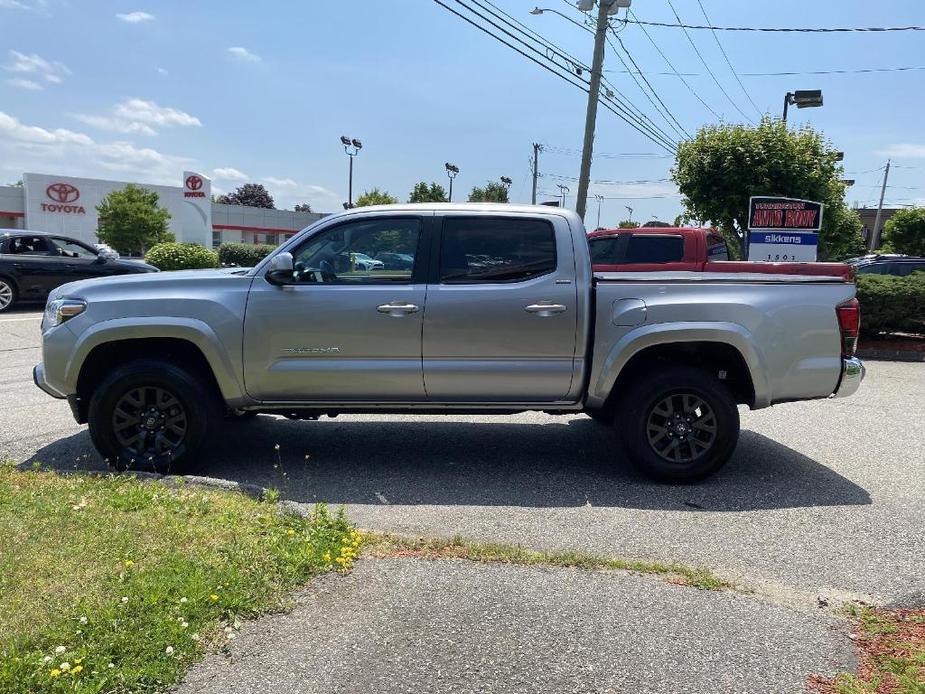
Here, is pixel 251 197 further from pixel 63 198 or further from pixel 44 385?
pixel 44 385

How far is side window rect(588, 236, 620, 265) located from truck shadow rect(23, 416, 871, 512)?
5.18 m

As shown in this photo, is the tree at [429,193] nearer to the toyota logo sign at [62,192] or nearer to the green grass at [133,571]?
the toyota logo sign at [62,192]

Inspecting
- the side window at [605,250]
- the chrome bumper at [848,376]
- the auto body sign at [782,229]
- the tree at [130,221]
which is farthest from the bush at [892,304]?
the tree at [130,221]

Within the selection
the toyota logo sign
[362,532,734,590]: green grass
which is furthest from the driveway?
the toyota logo sign

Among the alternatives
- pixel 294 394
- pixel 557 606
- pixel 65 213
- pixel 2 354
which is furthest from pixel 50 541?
pixel 65 213

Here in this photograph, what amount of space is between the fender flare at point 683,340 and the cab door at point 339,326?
1399 mm

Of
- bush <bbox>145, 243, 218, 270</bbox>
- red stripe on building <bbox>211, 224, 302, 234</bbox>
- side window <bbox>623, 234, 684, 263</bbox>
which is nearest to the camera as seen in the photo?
side window <bbox>623, 234, 684, 263</bbox>

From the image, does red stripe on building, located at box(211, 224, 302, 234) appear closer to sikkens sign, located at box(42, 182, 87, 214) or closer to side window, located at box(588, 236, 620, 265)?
sikkens sign, located at box(42, 182, 87, 214)

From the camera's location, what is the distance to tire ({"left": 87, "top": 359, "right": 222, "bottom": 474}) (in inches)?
204

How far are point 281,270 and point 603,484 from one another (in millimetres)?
2800

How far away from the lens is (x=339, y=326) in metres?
5.19

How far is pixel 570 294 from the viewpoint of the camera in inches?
204

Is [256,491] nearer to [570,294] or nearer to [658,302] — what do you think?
[570,294]

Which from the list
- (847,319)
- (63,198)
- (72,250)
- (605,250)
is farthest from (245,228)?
(847,319)
